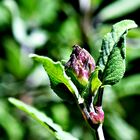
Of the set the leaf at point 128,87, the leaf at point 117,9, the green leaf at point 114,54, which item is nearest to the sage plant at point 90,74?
the green leaf at point 114,54

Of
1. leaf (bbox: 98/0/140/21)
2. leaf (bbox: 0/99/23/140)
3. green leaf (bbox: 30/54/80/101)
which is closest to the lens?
green leaf (bbox: 30/54/80/101)

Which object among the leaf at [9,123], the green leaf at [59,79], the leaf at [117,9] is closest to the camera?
the green leaf at [59,79]

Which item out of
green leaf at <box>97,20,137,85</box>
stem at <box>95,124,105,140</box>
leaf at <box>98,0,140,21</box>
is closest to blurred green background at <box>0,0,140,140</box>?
leaf at <box>98,0,140,21</box>

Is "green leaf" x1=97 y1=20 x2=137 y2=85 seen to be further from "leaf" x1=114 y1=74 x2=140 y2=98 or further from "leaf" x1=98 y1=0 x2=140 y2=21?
"leaf" x1=98 y1=0 x2=140 y2=21

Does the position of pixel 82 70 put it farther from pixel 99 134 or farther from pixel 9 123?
pixel 9 123

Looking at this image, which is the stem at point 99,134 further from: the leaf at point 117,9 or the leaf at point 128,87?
the leaf at point 117,9

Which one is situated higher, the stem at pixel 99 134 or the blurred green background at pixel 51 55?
the stem at pixel 99 134
